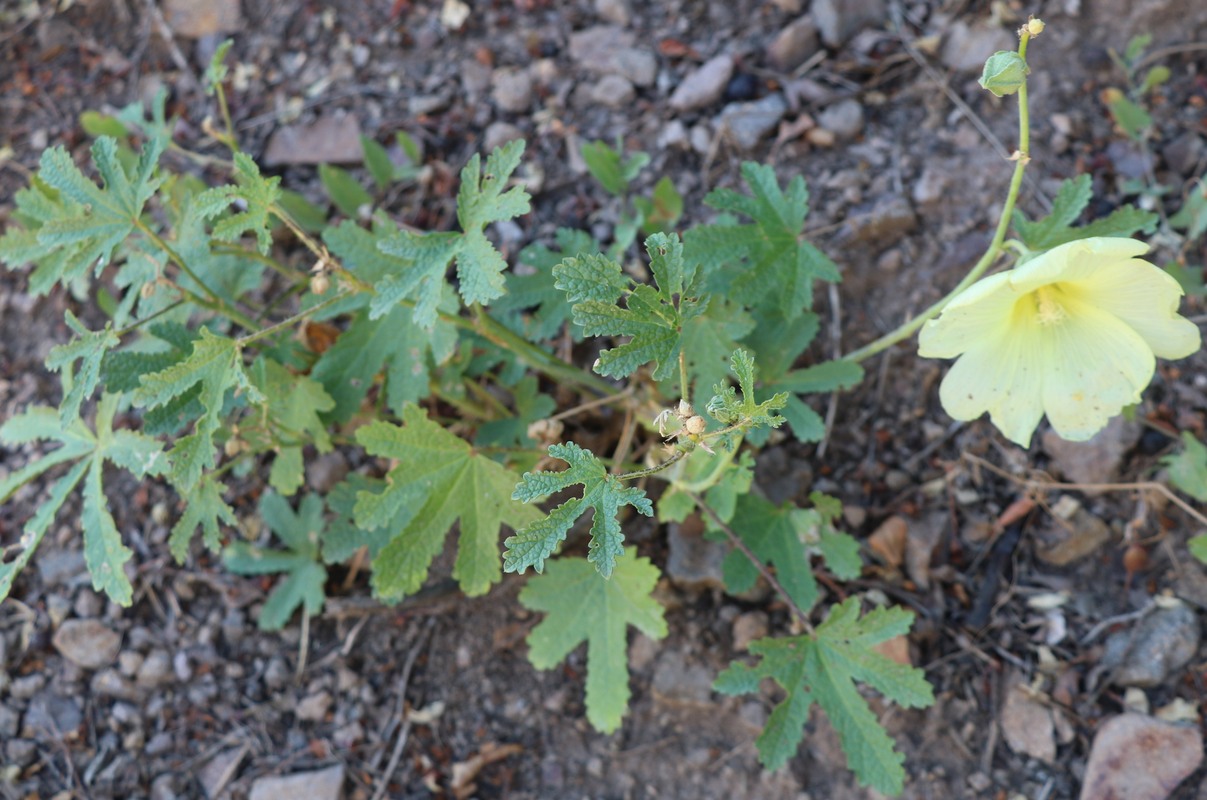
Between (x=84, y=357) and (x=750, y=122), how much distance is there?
1.85m

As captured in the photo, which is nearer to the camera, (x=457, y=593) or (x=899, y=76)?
(x=457, y=593)

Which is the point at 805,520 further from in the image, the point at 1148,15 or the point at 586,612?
the point at 1148,15

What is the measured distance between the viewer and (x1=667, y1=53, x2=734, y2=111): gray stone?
2875 mm

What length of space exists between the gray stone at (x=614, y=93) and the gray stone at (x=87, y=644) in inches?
78.8

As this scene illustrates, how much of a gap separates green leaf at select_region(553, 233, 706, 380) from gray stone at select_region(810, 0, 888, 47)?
1.64 metres

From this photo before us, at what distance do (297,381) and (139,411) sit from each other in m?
0.94

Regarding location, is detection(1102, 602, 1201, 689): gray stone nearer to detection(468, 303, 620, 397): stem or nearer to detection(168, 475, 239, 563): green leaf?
detection(468, 303, 620, 397): stem

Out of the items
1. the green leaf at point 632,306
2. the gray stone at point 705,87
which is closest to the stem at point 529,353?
the green leaf at point 632,306

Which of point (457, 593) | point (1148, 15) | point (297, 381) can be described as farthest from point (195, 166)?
point (1148, 15)

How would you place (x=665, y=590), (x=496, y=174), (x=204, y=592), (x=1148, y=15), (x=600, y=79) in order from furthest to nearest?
1. (x=600, y=79)
2. (x=1148, y=15)
3. (x=204, y=592)
4. (x=665, y=590)
5. (x=496, y=174)

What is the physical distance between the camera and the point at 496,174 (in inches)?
69.3

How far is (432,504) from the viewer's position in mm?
1967

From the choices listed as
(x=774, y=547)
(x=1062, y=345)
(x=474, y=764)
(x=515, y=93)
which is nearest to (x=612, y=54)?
(x=515, y=93)

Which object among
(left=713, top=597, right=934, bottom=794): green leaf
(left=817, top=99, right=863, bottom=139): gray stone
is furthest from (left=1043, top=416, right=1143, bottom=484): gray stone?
(left=817, top=99, right=863, bottom=139): gray stone
